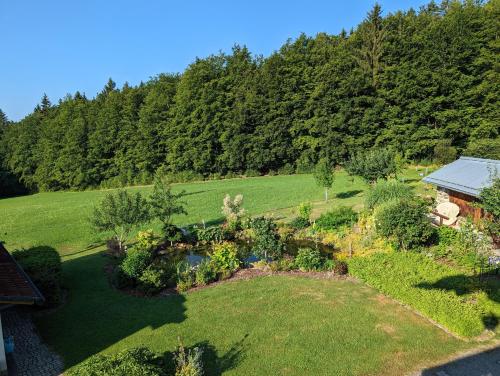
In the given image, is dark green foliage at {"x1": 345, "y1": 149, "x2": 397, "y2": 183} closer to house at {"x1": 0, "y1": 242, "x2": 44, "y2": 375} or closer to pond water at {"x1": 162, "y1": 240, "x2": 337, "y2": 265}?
pond water at {"x1": 162, "y1": 240, "x2": 337, "y2": 265}

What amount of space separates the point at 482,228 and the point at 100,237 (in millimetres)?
18903

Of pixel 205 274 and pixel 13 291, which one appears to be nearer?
pixel 13 291

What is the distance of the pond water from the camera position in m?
16.0

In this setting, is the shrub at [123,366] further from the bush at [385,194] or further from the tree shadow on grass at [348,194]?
the tree shadow on grass at [348,194]

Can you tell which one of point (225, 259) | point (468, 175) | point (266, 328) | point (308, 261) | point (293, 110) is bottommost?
A: point (266, 328)

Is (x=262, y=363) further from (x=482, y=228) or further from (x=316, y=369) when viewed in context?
(x=482, y=228)

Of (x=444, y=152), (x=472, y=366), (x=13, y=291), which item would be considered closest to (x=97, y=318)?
(x=13, y=291)

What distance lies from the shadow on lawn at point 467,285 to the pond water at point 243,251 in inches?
178

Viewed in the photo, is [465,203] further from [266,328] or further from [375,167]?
[266,328]

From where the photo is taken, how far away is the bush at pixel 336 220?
18744 millimetres

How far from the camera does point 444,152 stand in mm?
38375

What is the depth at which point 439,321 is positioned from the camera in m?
9.91

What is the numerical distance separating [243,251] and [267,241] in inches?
64.8

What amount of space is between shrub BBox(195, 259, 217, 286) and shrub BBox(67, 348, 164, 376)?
559 centimetres
